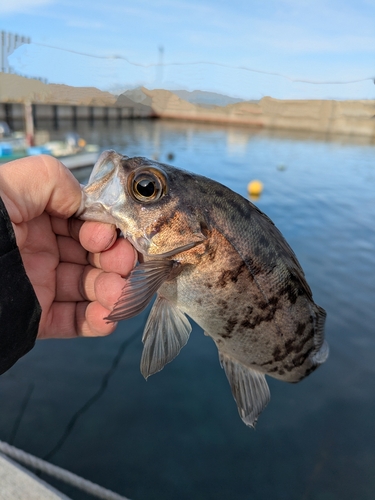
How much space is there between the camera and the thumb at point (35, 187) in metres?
2.02

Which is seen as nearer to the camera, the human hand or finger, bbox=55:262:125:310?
the human hand

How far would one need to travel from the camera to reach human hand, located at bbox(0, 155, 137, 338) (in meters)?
2.10

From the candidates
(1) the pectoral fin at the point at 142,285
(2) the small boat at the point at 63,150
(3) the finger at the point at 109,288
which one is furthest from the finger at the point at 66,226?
(2) the small boat at the point at 63,150

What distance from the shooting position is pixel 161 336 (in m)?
2.27

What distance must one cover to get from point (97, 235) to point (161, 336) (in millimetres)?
751

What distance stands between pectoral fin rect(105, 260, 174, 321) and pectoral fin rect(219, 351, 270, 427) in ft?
2.63

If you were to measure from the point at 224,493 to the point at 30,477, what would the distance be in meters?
3.20

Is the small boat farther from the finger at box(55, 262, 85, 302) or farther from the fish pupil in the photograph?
the fish pupil

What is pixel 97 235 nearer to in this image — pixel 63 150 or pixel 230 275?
pixel 230 275

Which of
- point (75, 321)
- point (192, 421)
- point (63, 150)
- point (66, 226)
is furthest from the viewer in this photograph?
point (63, 150)

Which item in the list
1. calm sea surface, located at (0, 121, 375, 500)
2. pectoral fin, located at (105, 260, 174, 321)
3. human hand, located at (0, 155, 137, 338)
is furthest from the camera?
calm sea surface, located at (0, 121, 375, 500)

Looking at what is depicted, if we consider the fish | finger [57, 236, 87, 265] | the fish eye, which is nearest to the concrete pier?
the fish

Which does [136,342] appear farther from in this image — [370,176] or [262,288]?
[370,176]

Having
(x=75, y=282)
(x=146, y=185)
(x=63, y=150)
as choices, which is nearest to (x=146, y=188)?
(x=146, y=185)
